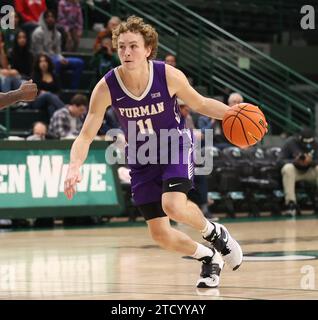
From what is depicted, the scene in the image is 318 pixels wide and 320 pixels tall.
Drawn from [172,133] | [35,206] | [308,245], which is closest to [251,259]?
[308,245]

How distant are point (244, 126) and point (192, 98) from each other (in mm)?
496

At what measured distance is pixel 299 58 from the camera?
25562mm

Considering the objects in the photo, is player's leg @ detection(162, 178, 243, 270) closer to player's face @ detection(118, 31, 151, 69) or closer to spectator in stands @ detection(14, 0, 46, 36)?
player's face @ detection(118, 31, 151, 69)

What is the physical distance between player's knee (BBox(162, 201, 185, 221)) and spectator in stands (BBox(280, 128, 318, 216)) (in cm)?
1050

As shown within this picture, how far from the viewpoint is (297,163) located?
17.8 m

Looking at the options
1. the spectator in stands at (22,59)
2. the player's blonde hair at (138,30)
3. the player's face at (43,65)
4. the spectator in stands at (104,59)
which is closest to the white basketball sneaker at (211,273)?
the player's blonde hair at (138,30)

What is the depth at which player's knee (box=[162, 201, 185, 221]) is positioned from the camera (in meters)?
7.37

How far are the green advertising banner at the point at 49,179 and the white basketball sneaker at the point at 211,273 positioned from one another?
23.7 feet

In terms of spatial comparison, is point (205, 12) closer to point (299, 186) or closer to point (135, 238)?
point (299, 186)

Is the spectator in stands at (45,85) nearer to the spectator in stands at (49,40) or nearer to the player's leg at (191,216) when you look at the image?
the spectator in stands at (49,40)

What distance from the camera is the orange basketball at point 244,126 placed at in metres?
7.42

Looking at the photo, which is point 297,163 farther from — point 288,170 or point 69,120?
point 69,120

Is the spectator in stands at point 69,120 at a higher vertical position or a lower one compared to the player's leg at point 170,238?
higher

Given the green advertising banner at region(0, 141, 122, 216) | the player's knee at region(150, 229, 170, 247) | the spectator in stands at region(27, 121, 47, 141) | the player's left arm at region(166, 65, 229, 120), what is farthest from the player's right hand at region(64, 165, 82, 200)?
the spectator in stands at region(27, 121, 47, 141)
